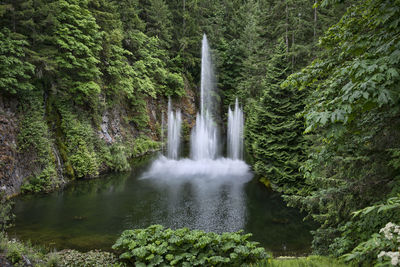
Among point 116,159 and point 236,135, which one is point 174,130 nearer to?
point 236,135

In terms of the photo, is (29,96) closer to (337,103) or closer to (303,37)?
(337,103)

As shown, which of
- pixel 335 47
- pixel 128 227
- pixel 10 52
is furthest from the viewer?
pixel 10 52

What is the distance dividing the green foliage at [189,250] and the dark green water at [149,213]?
6.28 feet

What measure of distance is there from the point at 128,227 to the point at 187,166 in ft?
28.6

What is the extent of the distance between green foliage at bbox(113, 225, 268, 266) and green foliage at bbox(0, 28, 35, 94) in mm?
8478

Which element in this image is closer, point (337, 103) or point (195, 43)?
point (337, 103)

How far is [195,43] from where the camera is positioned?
93.9 feet

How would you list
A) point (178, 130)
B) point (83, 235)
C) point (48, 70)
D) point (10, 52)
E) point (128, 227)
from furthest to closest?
point (178, 130) < point (48, 70) < point (10, 52) < point (128, 227) < point (83, 235)

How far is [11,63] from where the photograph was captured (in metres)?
9.90

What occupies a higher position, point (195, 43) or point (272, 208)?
point (195, 43)

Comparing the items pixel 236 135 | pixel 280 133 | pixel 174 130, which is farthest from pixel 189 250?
pixel 174 130

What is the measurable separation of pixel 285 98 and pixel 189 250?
8.86 m

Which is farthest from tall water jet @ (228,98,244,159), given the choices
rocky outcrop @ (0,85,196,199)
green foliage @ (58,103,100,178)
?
green foliage @ (58,103,100,178)

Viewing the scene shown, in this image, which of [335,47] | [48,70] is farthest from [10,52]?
[335,47]
